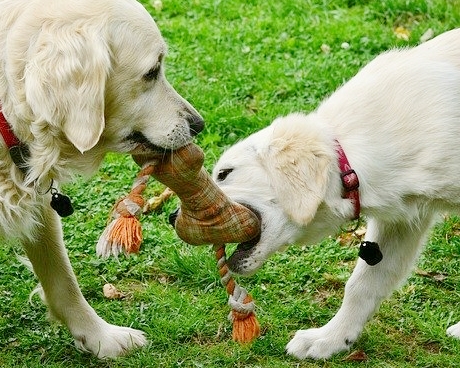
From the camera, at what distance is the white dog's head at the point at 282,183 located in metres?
3.73

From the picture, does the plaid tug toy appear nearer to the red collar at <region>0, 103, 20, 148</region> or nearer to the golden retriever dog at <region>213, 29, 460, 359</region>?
the golden retriever dog at <region>213, 29, 460, 359</region>

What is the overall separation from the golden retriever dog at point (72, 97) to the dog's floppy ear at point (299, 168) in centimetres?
36

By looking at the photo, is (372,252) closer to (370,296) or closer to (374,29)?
(370,296)

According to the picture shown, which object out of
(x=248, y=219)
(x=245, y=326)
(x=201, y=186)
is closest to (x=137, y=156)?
(x=201, y=186)

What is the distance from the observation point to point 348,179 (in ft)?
12.3

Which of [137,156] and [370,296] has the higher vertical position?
[137,156]

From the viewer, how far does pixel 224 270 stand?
391cm

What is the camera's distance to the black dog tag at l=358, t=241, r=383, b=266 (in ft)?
13.0

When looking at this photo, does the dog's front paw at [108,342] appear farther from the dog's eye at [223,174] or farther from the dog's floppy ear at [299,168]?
the dog's floppy ear at [299,168]

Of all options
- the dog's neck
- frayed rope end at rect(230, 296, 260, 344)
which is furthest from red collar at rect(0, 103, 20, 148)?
frayed rope end at rect(230, 296, 260, 344)

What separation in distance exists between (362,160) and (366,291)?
68 cm

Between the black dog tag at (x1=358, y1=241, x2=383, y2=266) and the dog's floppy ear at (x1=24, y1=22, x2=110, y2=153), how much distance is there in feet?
4.28

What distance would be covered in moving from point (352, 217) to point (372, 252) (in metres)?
0.21

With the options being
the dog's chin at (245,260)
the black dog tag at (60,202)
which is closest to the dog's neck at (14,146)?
the black dog tag at (60,202)
